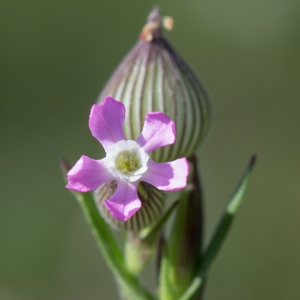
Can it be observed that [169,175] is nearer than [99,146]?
Yes

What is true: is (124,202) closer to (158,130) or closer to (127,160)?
(127,160)

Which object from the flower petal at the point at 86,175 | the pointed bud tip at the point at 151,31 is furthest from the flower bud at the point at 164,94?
the flower petal at the point at 86,175

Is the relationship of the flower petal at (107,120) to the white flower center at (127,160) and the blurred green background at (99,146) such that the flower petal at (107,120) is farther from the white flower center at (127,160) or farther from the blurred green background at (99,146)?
the blurred green background at (99,146)

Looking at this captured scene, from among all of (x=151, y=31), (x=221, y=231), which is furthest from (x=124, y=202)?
(x=151, y=31)

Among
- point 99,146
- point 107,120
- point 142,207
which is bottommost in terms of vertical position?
point 99,146

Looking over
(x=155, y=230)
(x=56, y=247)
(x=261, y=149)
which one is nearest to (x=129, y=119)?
(x=155, y=230)

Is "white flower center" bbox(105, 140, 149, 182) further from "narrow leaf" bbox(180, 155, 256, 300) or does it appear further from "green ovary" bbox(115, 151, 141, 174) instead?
"narrow leaf" bbox(180, 155, 256, 300)
